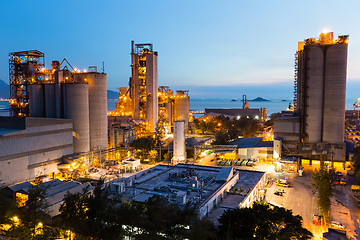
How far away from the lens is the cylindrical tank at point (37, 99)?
43656 millimetres

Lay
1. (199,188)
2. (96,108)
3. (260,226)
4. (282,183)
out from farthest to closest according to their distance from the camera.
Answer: (96,108)
(282,183)
(199,188)
(260,226)

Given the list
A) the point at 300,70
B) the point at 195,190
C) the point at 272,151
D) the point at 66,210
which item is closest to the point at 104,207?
the point at 66,210

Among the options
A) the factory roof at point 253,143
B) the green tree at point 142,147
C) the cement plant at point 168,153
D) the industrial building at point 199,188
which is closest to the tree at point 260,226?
the cement plant at point 168,153

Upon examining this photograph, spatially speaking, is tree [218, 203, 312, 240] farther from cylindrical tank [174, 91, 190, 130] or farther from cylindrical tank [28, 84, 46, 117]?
cylindrical tank [174, 91, 190, 130]

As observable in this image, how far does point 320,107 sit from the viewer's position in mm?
43250

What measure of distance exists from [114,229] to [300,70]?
140ft

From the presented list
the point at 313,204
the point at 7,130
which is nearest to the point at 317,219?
the point at 313,204

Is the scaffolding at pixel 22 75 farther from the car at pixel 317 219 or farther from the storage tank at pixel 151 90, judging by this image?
the car at pixel 317 219

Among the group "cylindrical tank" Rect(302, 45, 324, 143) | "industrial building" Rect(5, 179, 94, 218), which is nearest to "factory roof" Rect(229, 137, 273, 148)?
"cylindrical tank" Rect(302, 45, 324, 143)

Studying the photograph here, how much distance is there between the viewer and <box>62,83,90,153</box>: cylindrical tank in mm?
40969

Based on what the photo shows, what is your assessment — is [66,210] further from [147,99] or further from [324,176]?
[147,99]

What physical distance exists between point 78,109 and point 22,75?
647 inches

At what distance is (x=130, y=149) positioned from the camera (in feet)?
156

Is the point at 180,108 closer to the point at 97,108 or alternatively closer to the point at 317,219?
the point at 97,108
